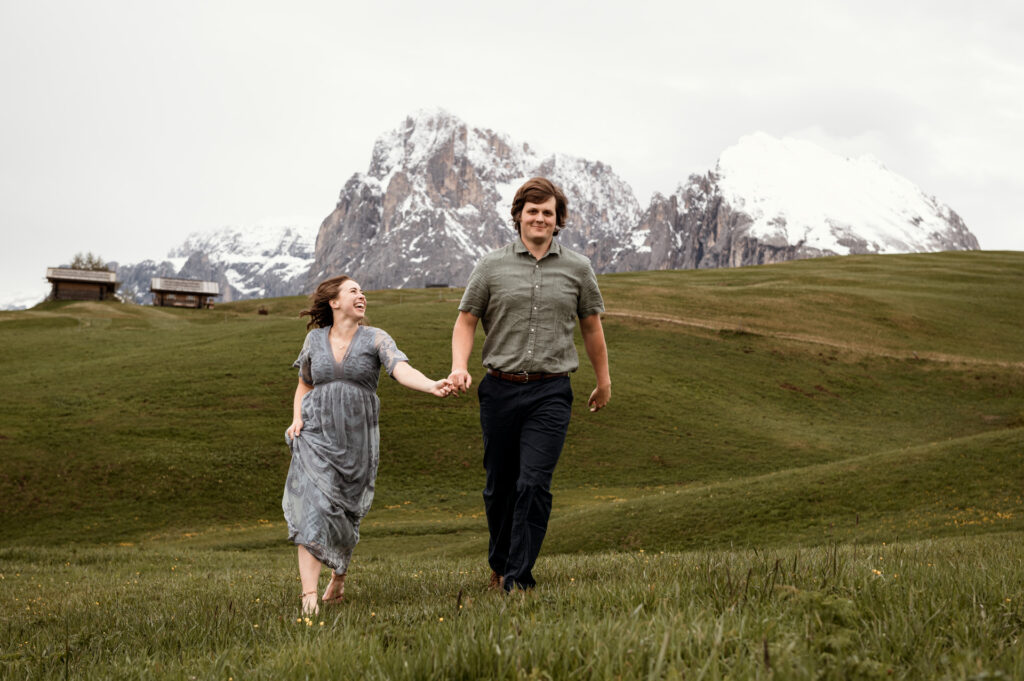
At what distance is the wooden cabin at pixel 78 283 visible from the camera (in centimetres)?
10519

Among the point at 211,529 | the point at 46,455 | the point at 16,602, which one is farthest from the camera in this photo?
the point at 46,455

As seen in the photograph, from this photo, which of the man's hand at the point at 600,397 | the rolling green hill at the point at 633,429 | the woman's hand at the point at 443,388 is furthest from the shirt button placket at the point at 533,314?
the rolling green hill at the point at 633,429

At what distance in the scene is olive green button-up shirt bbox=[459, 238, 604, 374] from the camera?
6.55 m

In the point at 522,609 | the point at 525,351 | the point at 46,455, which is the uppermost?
the point at 525,351

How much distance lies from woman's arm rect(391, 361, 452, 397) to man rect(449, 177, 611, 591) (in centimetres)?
12

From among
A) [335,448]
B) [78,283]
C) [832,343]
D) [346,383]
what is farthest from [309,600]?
[78,283]

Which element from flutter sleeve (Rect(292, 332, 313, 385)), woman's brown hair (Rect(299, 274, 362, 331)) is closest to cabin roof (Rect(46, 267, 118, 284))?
woman's brown hair (Rect(299, 274, 362, 331))

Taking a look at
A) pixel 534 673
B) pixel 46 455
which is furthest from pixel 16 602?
pixel 46 455

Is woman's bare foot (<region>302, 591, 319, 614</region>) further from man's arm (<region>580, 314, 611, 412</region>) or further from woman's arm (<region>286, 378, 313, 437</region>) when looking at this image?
man's arm (<region>580, 314, 611, 412</region>)

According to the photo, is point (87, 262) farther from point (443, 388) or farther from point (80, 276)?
point (443, 388)

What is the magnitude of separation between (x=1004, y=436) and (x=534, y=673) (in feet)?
81.0

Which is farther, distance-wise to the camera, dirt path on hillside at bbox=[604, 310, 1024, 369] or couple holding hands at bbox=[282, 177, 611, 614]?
dirt path on hillside at bbox=[604, 310, 1024, 369]

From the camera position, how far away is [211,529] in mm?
24312

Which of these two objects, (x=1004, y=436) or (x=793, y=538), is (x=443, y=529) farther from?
(x=1004, y=436)
